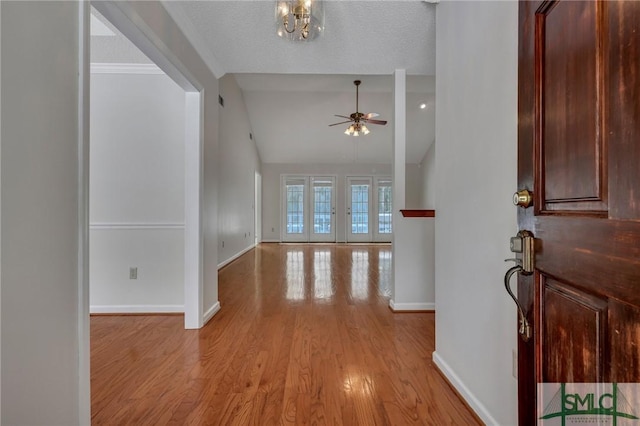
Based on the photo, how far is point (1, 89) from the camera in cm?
89

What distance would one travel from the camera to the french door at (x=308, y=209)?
8.97m

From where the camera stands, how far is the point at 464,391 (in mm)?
1531

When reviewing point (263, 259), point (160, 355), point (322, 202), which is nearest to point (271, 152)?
point (322, 202)

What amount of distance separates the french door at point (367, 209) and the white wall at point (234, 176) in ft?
9.71

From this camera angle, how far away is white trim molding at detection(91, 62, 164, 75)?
2.75m

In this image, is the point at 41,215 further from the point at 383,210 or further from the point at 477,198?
the point at 383,210

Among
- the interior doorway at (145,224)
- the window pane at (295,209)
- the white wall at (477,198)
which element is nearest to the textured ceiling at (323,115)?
the window pane at (295,209)

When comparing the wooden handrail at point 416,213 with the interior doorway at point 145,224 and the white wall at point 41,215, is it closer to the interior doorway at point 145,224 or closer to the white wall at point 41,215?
the interior doorway at point 145,224

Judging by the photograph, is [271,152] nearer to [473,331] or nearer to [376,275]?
[376,275]

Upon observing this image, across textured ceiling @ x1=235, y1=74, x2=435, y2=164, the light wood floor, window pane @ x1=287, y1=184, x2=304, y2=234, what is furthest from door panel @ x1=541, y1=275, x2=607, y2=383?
window pane @ x1=287, y1=184, x2=304, y2=234

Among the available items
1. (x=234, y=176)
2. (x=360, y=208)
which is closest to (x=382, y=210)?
(x=360, y=208)

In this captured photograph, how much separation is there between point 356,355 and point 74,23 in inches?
87.3

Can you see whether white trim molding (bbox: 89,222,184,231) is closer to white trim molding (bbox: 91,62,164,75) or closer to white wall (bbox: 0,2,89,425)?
white trim molding (bbox: 91,62,164,75)

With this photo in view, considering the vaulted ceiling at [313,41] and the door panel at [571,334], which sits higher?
the vaulted ceiling at [313,41]
